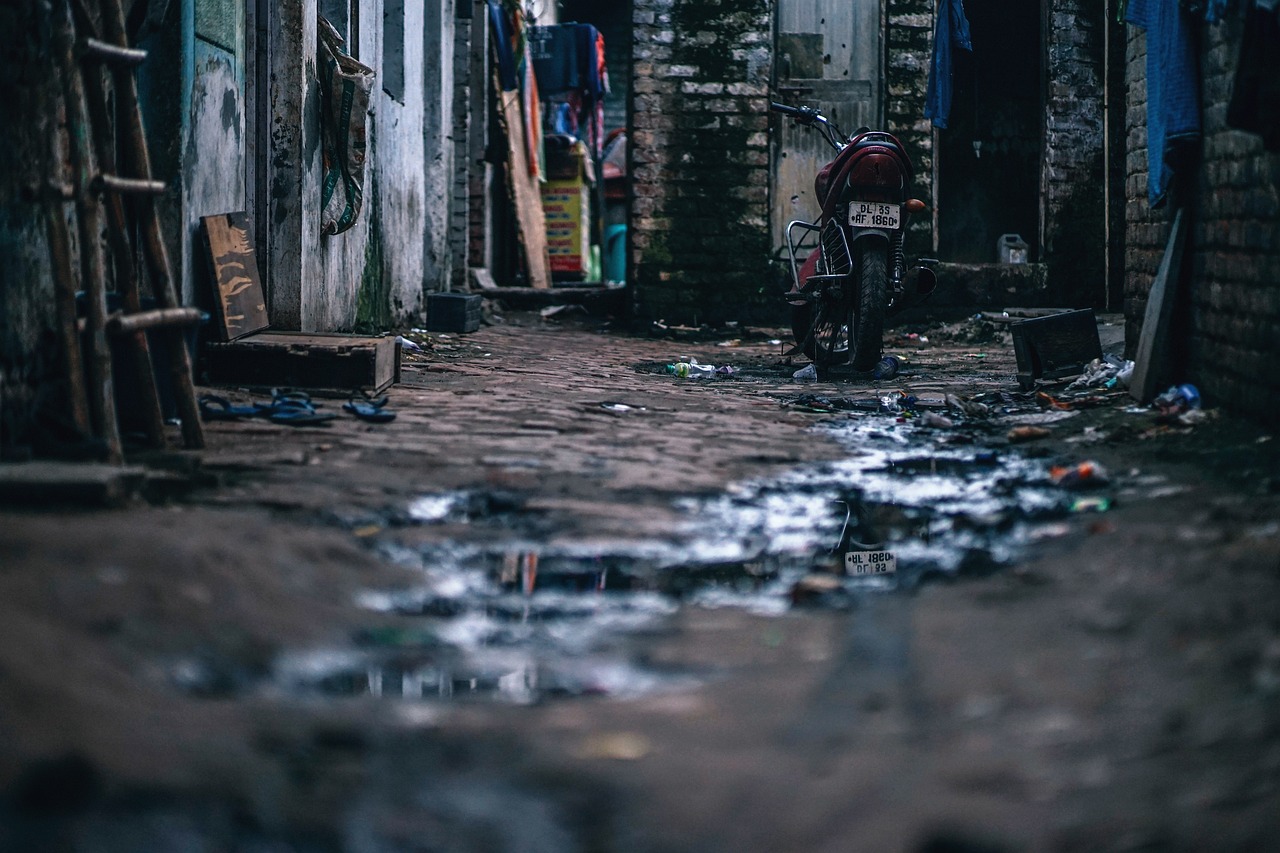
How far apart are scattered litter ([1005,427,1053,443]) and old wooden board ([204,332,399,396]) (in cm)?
273

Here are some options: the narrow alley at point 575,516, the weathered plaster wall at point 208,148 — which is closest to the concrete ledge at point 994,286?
the narrow alley at point 575,516

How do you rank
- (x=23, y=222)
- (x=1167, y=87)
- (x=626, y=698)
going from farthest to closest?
1. (x=1167, y=87)
2. (x=23, y=222)
3. (x=626, y=698)

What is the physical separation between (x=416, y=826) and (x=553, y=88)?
14.2 m

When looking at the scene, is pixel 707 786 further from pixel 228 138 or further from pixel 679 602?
pixel 228 138

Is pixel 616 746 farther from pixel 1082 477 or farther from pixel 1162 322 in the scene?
pixel 1162 322

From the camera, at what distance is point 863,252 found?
22.7 feet

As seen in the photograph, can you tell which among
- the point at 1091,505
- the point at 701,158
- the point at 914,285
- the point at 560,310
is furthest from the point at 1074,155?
the point at 1091,505

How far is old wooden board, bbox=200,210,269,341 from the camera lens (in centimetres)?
553

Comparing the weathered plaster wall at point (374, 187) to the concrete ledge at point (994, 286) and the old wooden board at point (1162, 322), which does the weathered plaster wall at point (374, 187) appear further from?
the concrete ledge at point (994, 286)

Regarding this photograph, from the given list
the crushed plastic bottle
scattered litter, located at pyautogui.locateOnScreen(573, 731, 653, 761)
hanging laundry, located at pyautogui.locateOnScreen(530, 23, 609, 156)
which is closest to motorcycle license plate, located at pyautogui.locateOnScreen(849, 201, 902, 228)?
the crushed plastic bottle

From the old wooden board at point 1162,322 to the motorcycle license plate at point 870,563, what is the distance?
109 inches

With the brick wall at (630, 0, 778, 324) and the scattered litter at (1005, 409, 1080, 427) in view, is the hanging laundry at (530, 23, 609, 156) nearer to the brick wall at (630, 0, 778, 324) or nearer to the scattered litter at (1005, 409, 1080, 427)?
the brick wall at (630, 0, 778, 324)

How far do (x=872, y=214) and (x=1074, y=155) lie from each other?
17.3 ft

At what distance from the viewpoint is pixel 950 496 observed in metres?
3.91
